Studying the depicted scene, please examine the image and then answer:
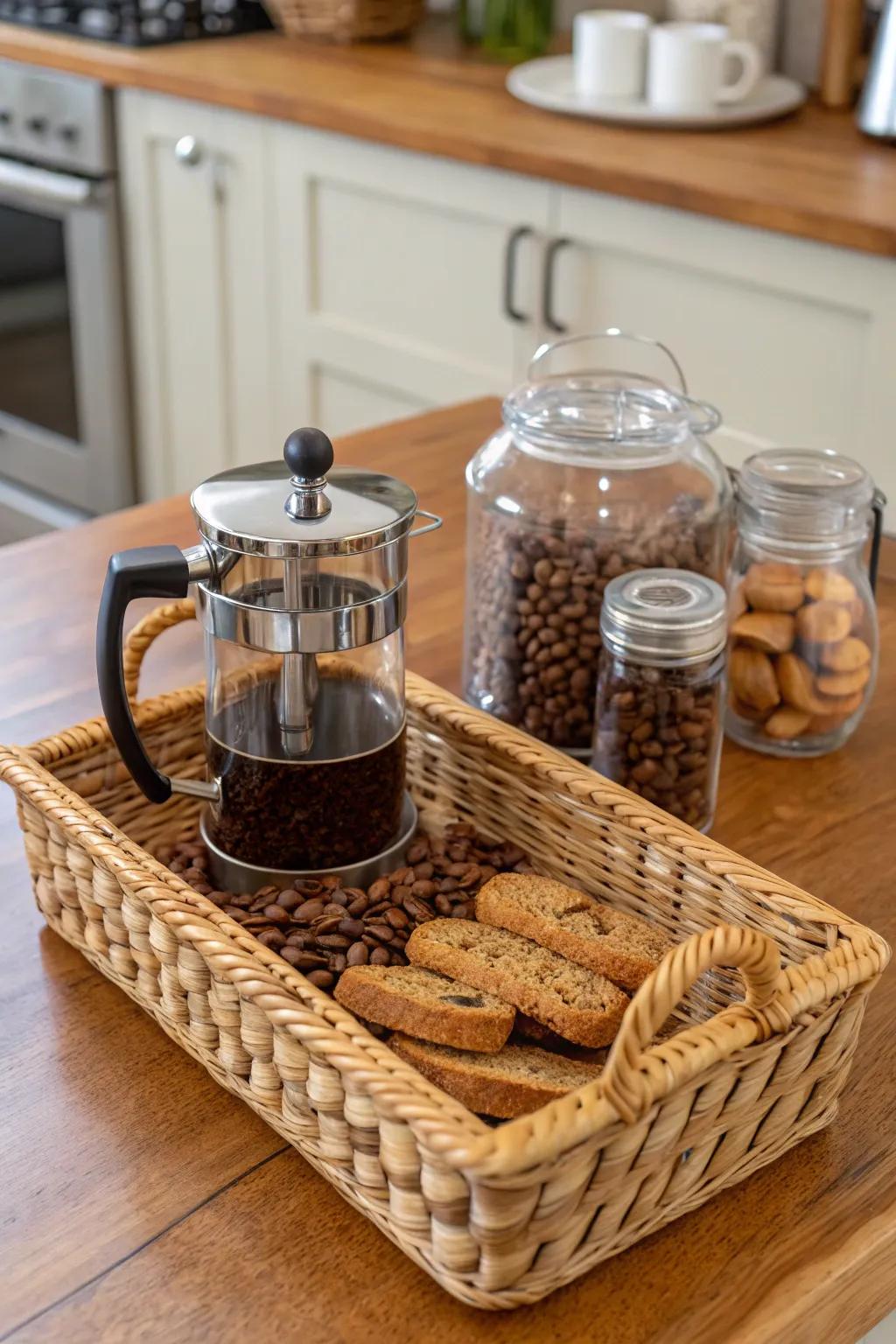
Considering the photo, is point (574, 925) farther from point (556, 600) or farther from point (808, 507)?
point (808, 507)

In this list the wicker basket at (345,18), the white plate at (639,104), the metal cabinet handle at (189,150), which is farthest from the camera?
the wicker basket at (345,18)

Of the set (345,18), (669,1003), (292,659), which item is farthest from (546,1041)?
(345,18)

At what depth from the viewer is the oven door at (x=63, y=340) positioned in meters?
2.81

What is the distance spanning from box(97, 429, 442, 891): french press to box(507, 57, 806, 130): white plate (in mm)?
1501

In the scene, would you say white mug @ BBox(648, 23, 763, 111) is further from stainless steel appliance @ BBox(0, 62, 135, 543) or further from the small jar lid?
the small jar lid

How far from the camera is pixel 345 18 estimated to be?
2719 millimetres

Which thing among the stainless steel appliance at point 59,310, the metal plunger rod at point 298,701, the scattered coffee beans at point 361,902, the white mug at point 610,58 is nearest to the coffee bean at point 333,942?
the scattered coffee beans at point 361,902

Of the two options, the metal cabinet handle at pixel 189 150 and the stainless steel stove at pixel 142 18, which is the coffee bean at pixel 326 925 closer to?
the metal cabinet handle at pixel 189 150

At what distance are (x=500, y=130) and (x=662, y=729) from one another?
1525 mm

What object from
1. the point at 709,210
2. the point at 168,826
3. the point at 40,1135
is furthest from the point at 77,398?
the point at 40,1135

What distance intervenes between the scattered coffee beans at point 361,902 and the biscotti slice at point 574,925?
2cm

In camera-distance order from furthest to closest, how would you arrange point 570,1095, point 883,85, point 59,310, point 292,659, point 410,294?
1. point 59,310
2. point 410,294
3. point 883,85
4. point 292,659
5. point 570,1095

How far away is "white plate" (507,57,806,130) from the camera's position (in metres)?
2.17

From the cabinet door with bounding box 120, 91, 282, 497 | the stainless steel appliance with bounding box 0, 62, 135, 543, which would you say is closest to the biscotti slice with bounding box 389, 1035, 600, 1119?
the cabinet door with bounding box 120, 91, 282, 497
